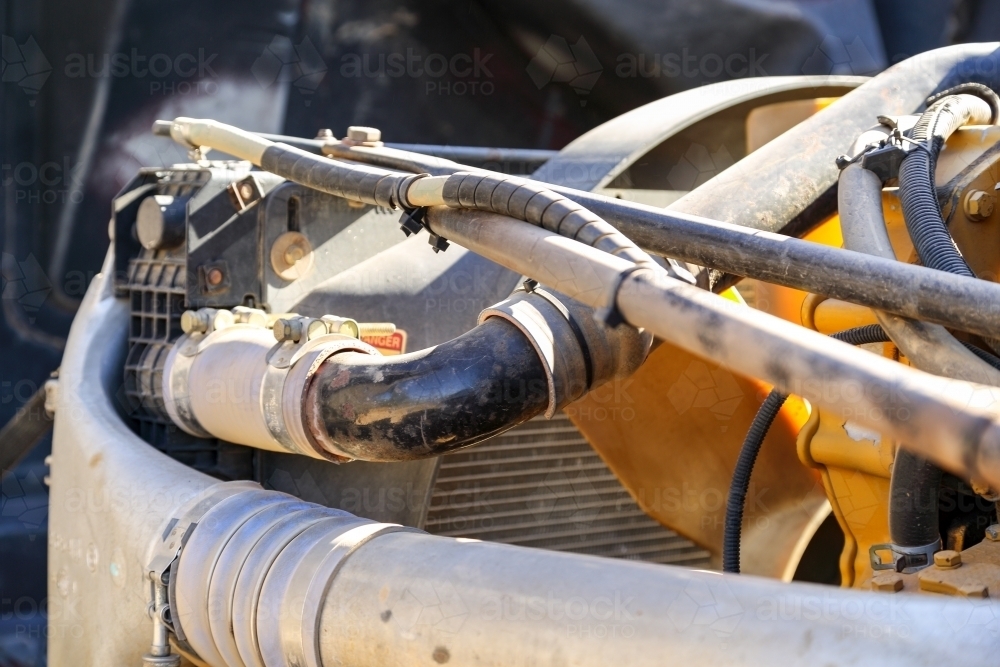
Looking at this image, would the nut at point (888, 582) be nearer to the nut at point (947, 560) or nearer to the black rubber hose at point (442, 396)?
the nut at point (947, 560)

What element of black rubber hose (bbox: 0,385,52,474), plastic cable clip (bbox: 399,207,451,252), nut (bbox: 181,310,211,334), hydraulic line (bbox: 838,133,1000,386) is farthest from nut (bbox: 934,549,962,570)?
black rubber hose (bbox: 0,385,52,474)

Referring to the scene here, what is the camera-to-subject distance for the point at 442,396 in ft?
3.25

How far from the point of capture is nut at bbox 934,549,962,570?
3.17 ft

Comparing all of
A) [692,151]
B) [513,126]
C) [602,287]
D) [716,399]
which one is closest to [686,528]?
[716,399]

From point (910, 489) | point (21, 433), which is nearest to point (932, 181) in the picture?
point (910, 489)

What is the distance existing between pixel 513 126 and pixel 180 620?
100.0 inches

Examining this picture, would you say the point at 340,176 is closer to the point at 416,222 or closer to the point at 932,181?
the point at 416,222

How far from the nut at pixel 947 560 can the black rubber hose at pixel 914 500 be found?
0.24 feet

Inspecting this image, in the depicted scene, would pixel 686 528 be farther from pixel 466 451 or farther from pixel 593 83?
pixel 593 83

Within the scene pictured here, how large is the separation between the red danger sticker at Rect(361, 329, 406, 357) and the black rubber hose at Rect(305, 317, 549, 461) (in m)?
0.41

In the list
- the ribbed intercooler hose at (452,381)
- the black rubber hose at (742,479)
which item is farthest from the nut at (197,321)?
the black rubber hose at (742,479)

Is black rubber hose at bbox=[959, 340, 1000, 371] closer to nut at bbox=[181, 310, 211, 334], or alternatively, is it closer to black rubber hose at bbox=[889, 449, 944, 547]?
black rubber hose at bbox=[889, 449, 944, 547]

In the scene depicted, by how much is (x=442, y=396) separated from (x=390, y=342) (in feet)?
→ 1.70

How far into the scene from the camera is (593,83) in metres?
3.52
